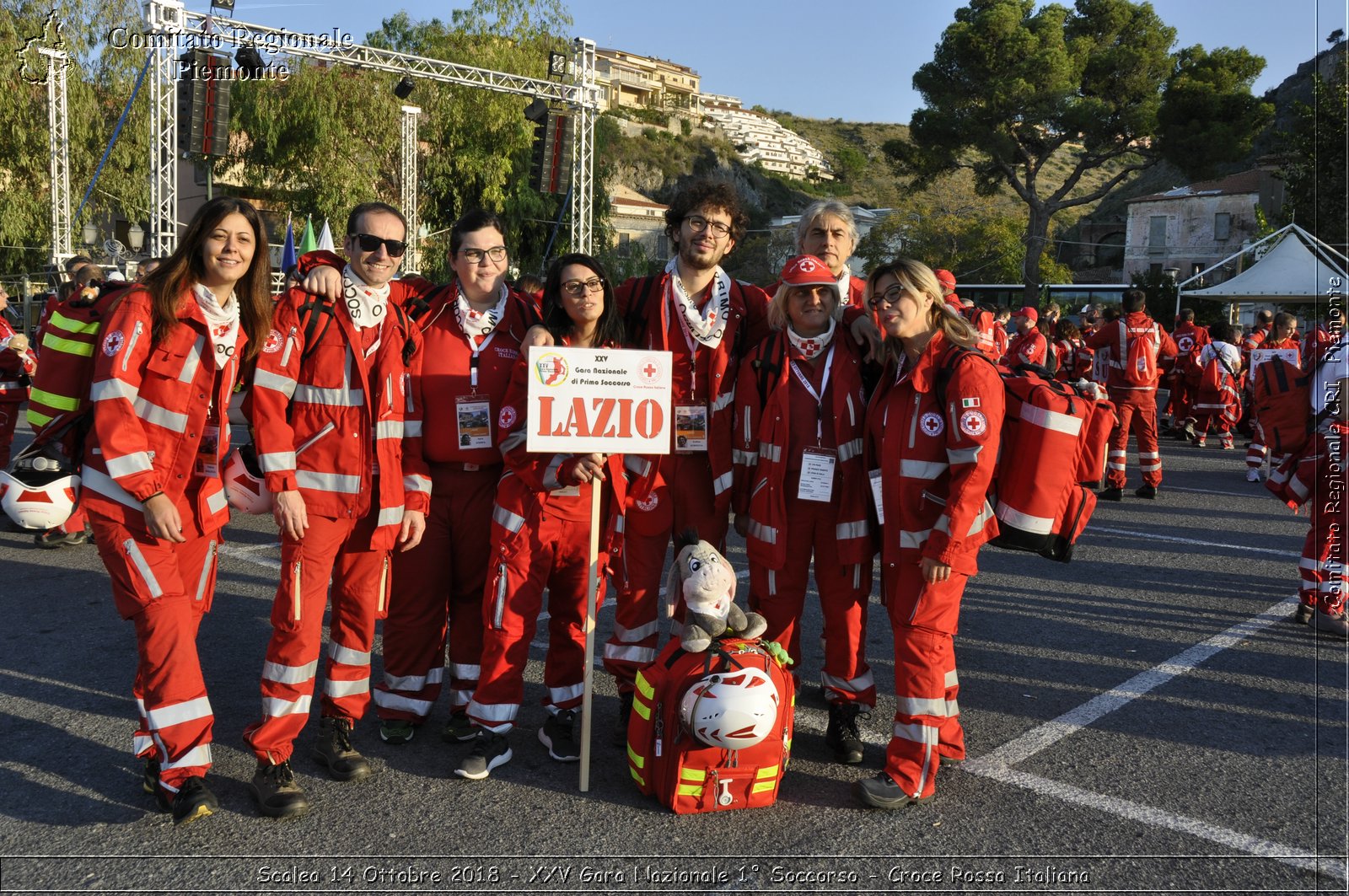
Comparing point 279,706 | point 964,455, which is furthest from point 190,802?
point 964,455

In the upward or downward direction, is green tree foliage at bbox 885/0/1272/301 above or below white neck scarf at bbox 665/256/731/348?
above

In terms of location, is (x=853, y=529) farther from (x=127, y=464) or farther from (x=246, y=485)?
(x=127, y=464)

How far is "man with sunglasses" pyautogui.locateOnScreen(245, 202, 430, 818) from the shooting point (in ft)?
11.8

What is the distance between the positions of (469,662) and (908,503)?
2.00m

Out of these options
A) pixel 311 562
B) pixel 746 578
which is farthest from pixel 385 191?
pixel 311 562

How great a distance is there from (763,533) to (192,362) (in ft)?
7.32

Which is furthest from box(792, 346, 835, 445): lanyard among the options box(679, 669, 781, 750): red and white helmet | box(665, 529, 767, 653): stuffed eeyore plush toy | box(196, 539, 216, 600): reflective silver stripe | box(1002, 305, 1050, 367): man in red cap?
box(1002, 305, 1050, 367): man in red cap

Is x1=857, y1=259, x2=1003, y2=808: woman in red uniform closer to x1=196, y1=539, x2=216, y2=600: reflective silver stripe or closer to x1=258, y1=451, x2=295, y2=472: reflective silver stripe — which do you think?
x1=258, y1=451, x2=295, y2=472: reflective silver stripe

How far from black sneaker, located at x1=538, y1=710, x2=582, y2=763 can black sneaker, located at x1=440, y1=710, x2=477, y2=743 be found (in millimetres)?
301

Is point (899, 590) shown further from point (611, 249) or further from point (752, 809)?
point (611, 249)

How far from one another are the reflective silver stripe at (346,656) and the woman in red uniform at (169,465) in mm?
522

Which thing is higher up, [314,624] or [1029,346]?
[1029,346]

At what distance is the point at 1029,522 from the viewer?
3695 millimetres

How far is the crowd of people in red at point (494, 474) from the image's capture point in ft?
11.3
